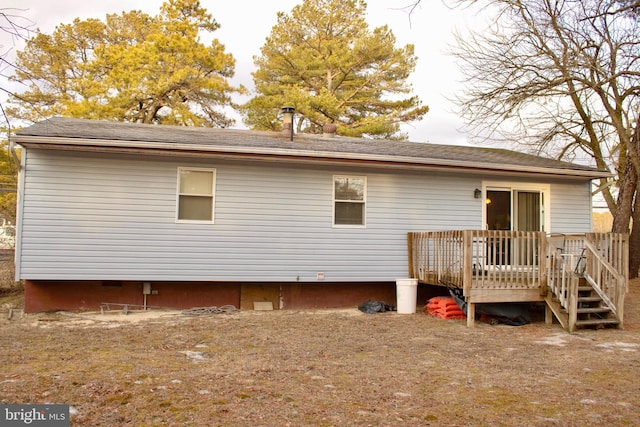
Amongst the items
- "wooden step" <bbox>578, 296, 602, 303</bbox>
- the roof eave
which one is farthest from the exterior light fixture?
"wooden step" <bbox>578, 296, 602, 303</bbox>

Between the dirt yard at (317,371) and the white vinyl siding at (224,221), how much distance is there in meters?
1.06

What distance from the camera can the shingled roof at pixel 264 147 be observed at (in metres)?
8.03

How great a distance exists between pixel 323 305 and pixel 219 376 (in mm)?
4960

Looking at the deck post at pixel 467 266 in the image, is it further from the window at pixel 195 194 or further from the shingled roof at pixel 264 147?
the window at pixel 195 194

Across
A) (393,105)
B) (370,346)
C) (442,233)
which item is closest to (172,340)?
(370,346)

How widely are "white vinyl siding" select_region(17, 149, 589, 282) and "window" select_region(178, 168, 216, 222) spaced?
118 mm

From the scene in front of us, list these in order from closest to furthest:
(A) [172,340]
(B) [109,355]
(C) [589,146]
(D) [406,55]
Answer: (B) [109,355] → (A) [172,340] → (C) [589,146] → (D) [406,55]

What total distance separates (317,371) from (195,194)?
4.85 m

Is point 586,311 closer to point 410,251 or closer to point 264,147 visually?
point 410,251

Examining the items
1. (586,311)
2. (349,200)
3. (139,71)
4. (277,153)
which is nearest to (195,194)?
(277,153)

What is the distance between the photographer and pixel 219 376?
4.76 metres

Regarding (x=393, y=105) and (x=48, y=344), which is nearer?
(x=48, y=344)

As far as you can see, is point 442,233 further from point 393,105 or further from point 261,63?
point 261,63

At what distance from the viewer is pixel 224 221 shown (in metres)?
8.95
